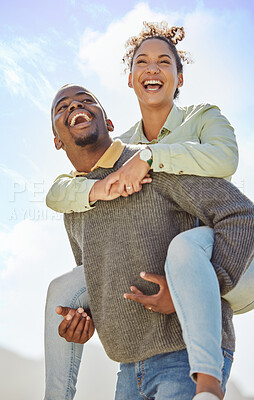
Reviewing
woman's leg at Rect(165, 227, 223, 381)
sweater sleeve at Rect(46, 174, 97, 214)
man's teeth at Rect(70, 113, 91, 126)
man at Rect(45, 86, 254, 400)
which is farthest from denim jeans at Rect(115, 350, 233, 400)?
man's teeth at Rect(70, 113, 91, 126)

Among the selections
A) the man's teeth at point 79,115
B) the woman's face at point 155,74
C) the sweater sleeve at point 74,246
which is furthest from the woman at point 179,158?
the man's teeth at point 79,115

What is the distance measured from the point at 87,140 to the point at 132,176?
1.45 ft

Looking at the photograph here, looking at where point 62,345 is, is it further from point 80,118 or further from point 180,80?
point 180,80

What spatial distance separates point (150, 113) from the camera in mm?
2945

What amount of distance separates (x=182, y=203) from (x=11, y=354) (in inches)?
168

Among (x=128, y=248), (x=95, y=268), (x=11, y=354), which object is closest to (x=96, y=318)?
(x=95, y=268)

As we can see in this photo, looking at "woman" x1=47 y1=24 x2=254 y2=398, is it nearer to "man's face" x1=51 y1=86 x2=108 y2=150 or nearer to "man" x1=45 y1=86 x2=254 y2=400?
"man" x1=45 y1=86 x2=254 y2=400

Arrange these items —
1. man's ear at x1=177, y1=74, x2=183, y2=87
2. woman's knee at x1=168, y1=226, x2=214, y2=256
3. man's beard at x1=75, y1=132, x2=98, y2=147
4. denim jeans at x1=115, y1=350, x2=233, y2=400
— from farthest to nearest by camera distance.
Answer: man's ear at x1=177, y1=74, x2=183, y2=87 → man's beard at x1=75, y1=132, x2=98, y2=147 → denim jeans at x1=115, y1=350, x2=233, y2=400 → woman's knee at x1=168, y1=226, x2=214, y2=256

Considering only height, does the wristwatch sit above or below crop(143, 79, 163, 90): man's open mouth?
below

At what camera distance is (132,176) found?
2.14 meters

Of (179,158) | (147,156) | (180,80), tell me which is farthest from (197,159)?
(180,80)

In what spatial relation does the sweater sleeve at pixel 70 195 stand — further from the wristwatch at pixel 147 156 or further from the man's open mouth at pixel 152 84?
the man's open mouth at pixel 152 84

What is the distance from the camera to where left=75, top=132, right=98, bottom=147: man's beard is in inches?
96.6

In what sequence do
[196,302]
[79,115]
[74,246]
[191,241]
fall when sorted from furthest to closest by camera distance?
[74,246] → [79,115] → [191,241] → [196,302]
